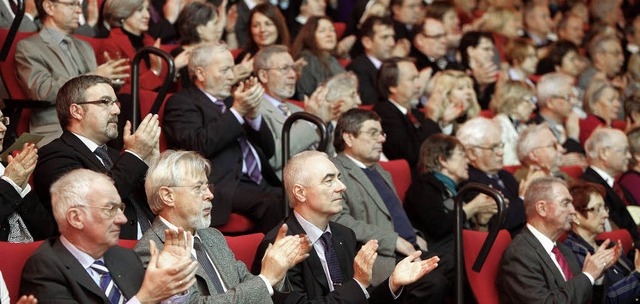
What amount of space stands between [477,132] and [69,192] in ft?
8.78

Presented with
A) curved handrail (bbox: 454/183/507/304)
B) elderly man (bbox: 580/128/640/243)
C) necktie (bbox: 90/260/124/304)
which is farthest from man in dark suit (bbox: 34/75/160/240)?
elderly man (bbox: 580/128/640/243)

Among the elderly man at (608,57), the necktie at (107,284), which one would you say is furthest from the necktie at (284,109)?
the elderly man at (608,57)

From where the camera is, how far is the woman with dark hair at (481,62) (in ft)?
21.7

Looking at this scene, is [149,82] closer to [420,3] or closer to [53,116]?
[53,116]

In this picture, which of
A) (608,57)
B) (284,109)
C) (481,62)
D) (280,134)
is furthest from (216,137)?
(608,57)

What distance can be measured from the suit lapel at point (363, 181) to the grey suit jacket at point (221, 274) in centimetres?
112

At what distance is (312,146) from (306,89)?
3.22ft

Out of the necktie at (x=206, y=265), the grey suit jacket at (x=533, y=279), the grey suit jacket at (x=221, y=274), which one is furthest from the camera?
the grey suit jacket at (x=533, y=279)

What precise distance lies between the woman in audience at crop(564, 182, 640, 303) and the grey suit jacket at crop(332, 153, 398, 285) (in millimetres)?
771

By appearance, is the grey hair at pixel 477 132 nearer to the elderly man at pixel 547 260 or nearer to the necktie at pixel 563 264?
the elderly man at pixel 547 260

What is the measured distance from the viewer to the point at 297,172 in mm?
3578

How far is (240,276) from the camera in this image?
3.24 m

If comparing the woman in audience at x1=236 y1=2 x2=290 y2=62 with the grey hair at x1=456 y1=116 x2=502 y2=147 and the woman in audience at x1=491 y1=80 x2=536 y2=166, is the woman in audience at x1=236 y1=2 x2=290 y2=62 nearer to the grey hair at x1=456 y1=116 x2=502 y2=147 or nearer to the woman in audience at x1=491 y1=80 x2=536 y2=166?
the grey hair at x1=456 y1=116 x2=502 y2=147

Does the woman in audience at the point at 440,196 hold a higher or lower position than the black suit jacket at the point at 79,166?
lower
